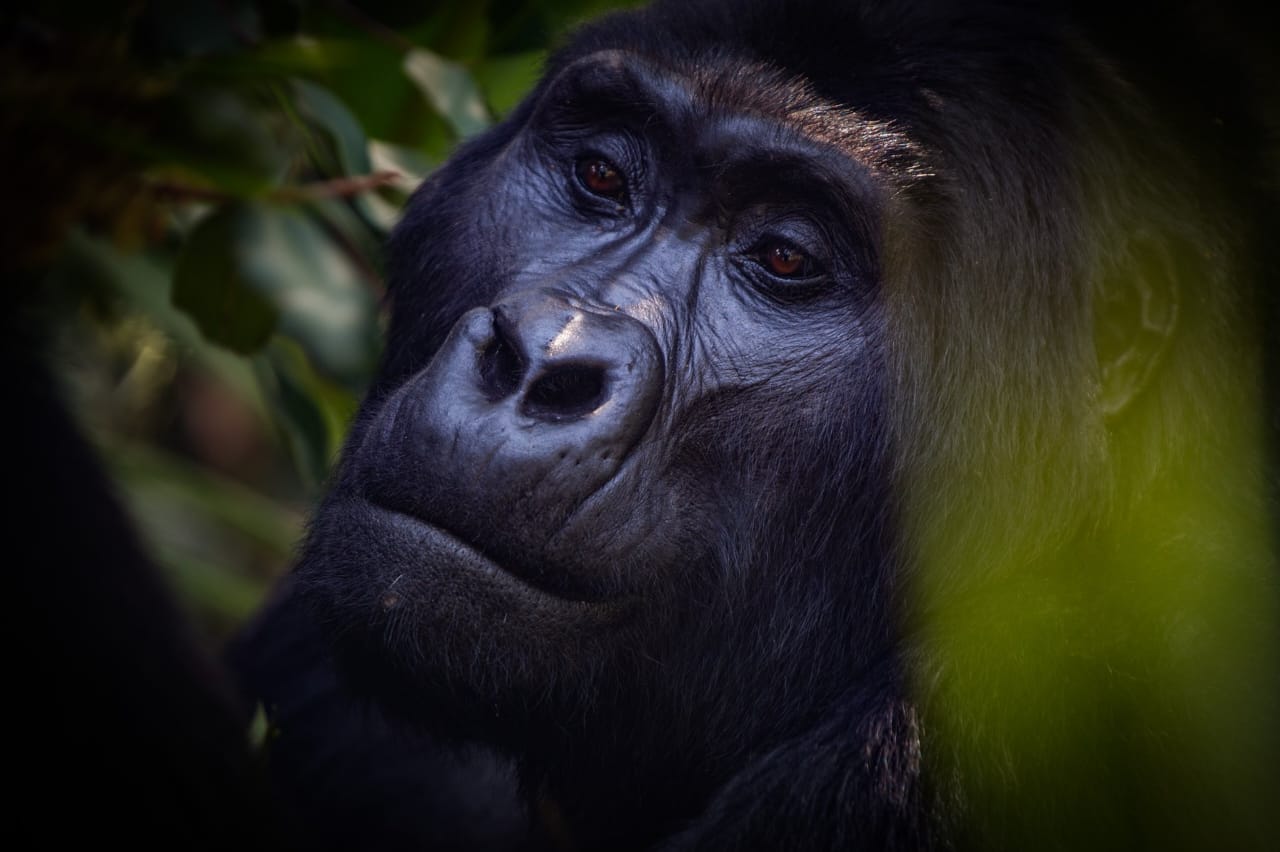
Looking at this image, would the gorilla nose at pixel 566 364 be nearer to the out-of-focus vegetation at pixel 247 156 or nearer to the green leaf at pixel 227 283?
the out-of-focus vegetation at pixel 247 156

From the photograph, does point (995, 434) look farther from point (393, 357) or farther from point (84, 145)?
point (84, 145)

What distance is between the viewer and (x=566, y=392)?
2441 mm

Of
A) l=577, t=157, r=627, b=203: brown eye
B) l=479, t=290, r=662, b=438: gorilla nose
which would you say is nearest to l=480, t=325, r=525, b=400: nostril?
l=479, t=290, r=662, b=438: gorilla nose

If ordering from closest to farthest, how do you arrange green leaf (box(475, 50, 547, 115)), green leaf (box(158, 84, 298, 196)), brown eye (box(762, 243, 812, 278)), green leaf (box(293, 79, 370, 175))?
brown eye (box(762, 243, 812, 278))
green leaf (box(158, 84, 298, 196))
green leaf (box(293, 79, 370, 175))
green leaf (box(475, 50, 547, 115))

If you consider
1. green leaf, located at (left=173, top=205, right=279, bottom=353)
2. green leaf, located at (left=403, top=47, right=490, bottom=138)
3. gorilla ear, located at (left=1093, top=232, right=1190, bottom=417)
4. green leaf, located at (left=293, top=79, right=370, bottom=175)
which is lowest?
green leaf, located at (left=173, top=205, right=279, bottom=353)

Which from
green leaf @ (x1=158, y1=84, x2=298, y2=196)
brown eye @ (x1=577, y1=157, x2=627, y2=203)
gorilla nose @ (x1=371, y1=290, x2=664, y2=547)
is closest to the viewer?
gorilla nose @ (x1=371, y1=290, x2=664, y2=547)

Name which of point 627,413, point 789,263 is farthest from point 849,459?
point 627,413

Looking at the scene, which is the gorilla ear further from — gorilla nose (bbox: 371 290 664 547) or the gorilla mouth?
the gorilla mouth

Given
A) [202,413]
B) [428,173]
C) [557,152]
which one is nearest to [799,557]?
[557,152]

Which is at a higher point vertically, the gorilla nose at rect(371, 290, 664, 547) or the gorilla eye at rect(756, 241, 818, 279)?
the gorilla eye at rect(756, 241, 818, 279)

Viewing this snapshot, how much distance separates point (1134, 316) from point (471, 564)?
1585mm

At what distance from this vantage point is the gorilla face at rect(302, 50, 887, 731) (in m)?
2.44

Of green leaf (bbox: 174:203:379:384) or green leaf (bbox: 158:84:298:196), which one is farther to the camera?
green leaf (bbox: 174:203:379:384)

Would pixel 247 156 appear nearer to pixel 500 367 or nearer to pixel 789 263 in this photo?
pixel 500 367
